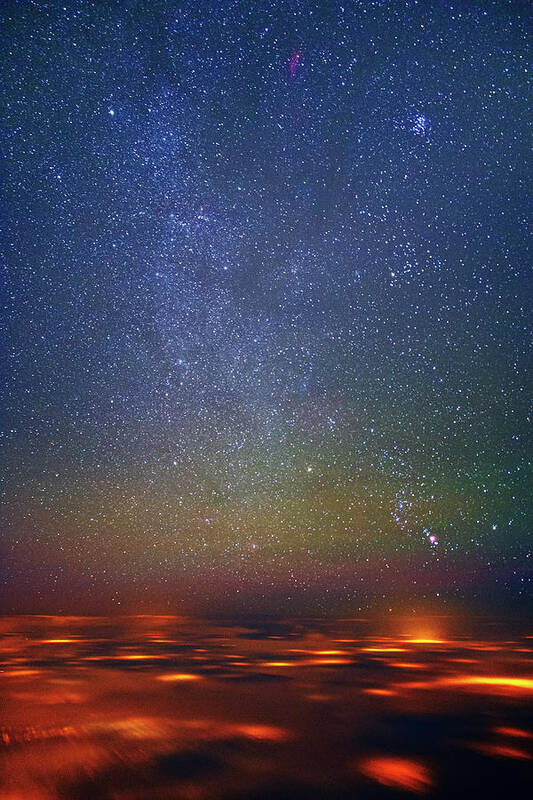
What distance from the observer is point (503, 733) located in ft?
12.4

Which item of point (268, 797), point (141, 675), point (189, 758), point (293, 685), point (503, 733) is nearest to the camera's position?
point (268, 797)

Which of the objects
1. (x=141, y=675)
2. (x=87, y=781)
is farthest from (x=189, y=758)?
(x=141, y=675)

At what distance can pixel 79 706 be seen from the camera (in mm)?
4500

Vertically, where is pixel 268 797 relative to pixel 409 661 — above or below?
above

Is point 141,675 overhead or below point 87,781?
below

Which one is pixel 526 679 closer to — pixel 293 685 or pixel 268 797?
pixel 293 685

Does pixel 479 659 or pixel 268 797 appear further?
pixel 479 659

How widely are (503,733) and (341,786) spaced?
179 cm

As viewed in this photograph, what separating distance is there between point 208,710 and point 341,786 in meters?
2.05

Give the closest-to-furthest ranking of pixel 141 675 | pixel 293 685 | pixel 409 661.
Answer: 1. pixel 293 685
2. pixel 141 675
3. pixel 409 661

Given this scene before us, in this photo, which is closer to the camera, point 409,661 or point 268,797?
point 268,797

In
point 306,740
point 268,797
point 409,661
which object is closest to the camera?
point 268,797

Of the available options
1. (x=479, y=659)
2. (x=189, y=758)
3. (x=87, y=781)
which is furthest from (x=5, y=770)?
(x=479, y=659)

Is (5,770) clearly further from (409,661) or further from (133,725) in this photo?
(409,661)
